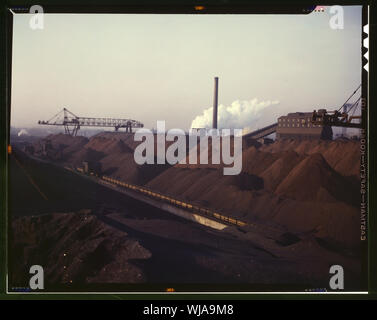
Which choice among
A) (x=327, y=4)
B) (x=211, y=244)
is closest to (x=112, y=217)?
(x=211, y=244)

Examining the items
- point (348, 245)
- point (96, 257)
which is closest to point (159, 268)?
point (96, 257)

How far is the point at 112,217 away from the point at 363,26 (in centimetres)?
1164

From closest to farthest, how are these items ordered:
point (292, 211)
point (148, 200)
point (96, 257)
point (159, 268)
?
point (159, 268) < point (96, 257) < point (292, 211) < point (148, 200)

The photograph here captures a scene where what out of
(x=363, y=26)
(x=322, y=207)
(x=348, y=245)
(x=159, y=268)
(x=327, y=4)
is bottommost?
(x=159, y=268)

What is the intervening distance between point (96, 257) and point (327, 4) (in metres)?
10.8

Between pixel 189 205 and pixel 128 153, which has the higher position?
pixel 128 153

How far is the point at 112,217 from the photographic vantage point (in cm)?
1480

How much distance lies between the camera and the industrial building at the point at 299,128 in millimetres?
13644

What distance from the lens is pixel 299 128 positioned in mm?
16797

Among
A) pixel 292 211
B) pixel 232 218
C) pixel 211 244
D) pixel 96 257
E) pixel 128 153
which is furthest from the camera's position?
pixel 128 153

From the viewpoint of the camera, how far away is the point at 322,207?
13.1 meters

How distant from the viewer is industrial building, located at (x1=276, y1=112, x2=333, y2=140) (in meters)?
13.6

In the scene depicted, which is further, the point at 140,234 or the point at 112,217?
the point at 112,217

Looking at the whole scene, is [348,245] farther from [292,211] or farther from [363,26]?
[363,26]
